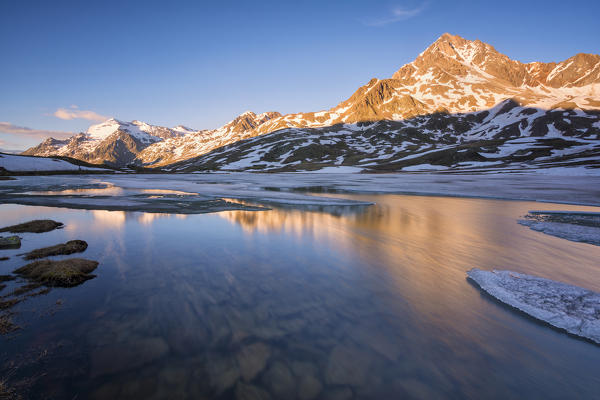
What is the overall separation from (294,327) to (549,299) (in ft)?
22.2

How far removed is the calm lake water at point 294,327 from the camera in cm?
440

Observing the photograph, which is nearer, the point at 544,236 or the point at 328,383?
the point at 328,383

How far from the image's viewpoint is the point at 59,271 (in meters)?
7.86

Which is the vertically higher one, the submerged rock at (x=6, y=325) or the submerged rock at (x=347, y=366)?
the submerged rock at (x=6, y=325)

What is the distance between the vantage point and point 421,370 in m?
4.75

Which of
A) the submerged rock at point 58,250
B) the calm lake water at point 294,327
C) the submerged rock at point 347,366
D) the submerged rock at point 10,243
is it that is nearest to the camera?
the calm lake water at point 294,327

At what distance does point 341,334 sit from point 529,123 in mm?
237064

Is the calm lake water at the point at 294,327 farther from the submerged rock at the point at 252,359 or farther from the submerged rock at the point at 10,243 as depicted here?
the submerged rock at the point at 10,243

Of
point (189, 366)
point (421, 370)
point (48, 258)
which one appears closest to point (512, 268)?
point (421, 370)

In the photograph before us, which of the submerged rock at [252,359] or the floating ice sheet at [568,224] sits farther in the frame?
the floating ice sheet at [568,224]

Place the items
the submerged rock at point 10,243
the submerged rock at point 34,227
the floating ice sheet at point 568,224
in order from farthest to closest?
1. the floating ice sheet at point 568,224
2. the submerged rock at point 34,227
3. the submerged rock at point 10,243

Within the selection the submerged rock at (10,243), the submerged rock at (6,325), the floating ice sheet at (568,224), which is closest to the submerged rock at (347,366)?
Answer: the submerged rock at (6,325)

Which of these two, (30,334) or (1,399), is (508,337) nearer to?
(1,399)

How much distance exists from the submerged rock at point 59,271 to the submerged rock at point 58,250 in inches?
39.8
